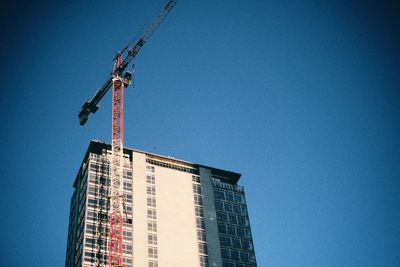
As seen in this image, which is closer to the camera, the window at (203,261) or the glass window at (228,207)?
the window at (203,261)

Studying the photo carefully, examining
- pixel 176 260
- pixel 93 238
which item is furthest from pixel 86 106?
pixel 176 260

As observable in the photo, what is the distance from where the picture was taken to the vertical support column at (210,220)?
366 ft

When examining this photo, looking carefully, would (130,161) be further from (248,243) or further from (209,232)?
(248,243)

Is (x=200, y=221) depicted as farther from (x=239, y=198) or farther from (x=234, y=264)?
(x=239, y=198)

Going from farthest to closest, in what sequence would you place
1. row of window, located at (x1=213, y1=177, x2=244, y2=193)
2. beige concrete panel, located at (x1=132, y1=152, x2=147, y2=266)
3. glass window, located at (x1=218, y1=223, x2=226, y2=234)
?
row of window, located at (x1=213, y1=177, x2=244, y2=193)
glass window, located at (x1=218, y1=223, x2=226, y2=234)
beige concrete panel, located at (x1=132, y1=152, x2=147, y2=266)

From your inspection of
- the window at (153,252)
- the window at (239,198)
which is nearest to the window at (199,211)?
the window at (239,198)

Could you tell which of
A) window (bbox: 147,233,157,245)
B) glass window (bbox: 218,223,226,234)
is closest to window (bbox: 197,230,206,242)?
glass window (bbox: 218,223,226,234)

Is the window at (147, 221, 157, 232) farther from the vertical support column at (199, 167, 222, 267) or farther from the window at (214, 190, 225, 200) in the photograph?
the window at (214, 190, 225, 200)

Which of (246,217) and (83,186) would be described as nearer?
(83,186)

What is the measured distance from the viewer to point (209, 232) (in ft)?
379

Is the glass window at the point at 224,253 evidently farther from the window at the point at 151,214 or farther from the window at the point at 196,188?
the window at the point at 151,214

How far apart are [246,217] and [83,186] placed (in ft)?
135

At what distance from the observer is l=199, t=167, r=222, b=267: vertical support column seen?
11156 cm

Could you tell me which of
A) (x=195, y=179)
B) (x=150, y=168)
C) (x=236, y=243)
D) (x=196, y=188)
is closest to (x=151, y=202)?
(x=150, y=168)
